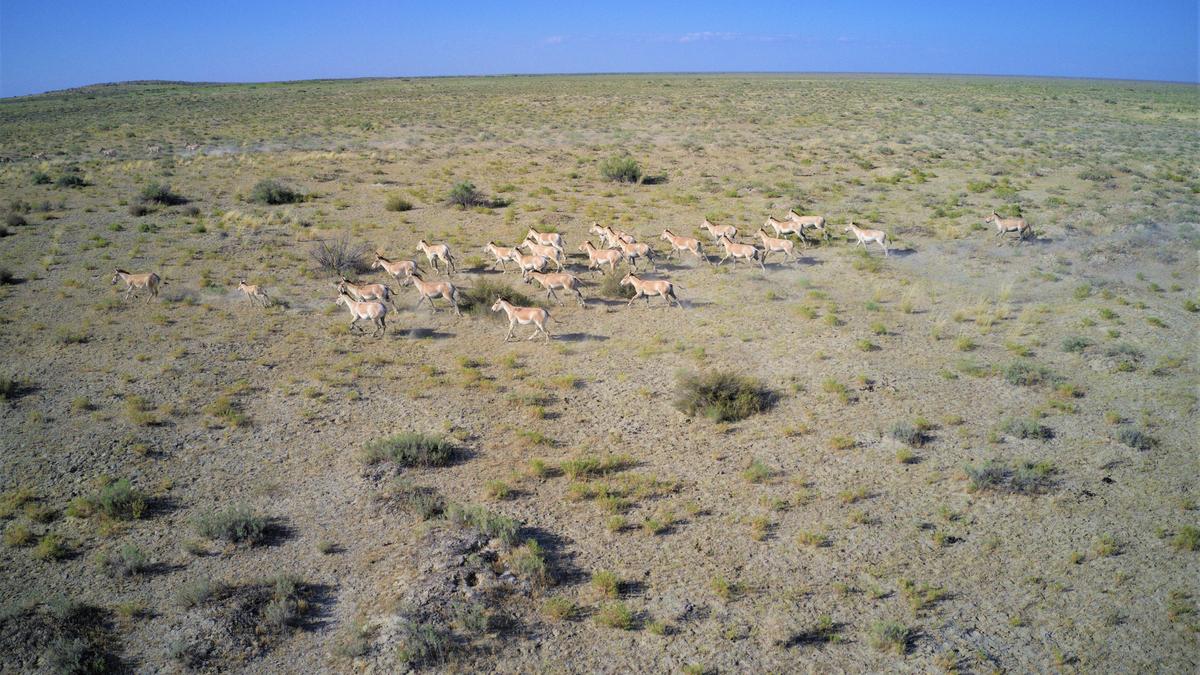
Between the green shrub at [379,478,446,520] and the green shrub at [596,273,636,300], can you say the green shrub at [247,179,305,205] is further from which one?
the green shrub at [379,478,446,520]

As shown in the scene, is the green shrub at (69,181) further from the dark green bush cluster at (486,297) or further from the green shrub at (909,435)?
the green shrub at (909,435)

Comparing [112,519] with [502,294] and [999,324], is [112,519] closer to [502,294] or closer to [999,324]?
[502,294]

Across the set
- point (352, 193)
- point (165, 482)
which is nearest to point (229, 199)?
point (352, 193)

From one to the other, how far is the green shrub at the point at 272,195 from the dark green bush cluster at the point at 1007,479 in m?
27.9

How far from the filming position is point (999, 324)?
16.5 meters

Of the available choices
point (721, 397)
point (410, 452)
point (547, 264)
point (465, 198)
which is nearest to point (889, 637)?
point (721, 397)

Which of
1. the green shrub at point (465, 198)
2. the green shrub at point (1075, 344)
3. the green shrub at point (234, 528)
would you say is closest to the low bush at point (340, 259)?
the green shrub at point (465, 198)

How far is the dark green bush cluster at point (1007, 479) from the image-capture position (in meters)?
10.2

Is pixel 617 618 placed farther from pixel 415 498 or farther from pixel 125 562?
pixel 125 562

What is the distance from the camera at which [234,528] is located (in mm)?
9297

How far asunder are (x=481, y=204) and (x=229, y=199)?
11275 millimetres

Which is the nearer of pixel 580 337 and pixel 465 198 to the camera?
pixel 580 337

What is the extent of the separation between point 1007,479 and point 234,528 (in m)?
11.2

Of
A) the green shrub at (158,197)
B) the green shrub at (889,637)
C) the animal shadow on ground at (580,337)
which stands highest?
the green shrub at (158,197)
